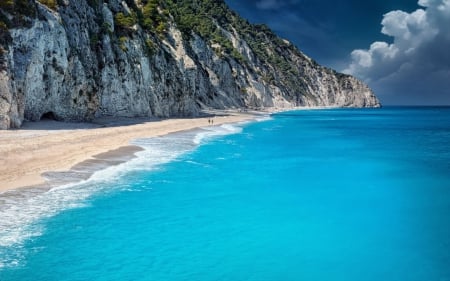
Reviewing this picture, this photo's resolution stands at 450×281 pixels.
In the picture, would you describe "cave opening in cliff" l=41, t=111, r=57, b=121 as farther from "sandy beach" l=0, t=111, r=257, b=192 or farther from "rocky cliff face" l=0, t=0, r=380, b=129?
"sandy beach" l=0, t=111, r=257, b=192

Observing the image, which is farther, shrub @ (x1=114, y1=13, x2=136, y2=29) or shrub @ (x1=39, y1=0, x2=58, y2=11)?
shrub @ (x1=114, y1=13, x2=136, y2=29)

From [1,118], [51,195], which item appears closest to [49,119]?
[1,118]

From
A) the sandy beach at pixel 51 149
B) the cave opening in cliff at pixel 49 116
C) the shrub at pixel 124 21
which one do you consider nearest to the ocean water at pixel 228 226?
the sandy beach at pixel 51 149

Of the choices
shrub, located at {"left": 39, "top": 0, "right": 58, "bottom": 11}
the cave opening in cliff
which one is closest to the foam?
the cave opening in cliff

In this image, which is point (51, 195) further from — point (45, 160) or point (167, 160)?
point (167, 160)

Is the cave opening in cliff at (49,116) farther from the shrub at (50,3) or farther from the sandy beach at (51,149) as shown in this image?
the shrub at (50,3)

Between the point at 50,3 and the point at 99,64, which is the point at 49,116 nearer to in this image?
the point at 50,3

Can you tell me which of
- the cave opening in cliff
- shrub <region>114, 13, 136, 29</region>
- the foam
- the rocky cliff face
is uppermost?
shrub <region>114, 13, 136, 29</region>

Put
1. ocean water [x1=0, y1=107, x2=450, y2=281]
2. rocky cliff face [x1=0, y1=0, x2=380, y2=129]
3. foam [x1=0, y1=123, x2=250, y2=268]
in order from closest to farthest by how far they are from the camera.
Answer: ocean water [x1=0, y1=107, x2=450, y2=281]
foam [x1=0, y1=123, x2=250, y2=268]
rocky cliff face [x1=0, y1=0, x2=380, y2=129]
